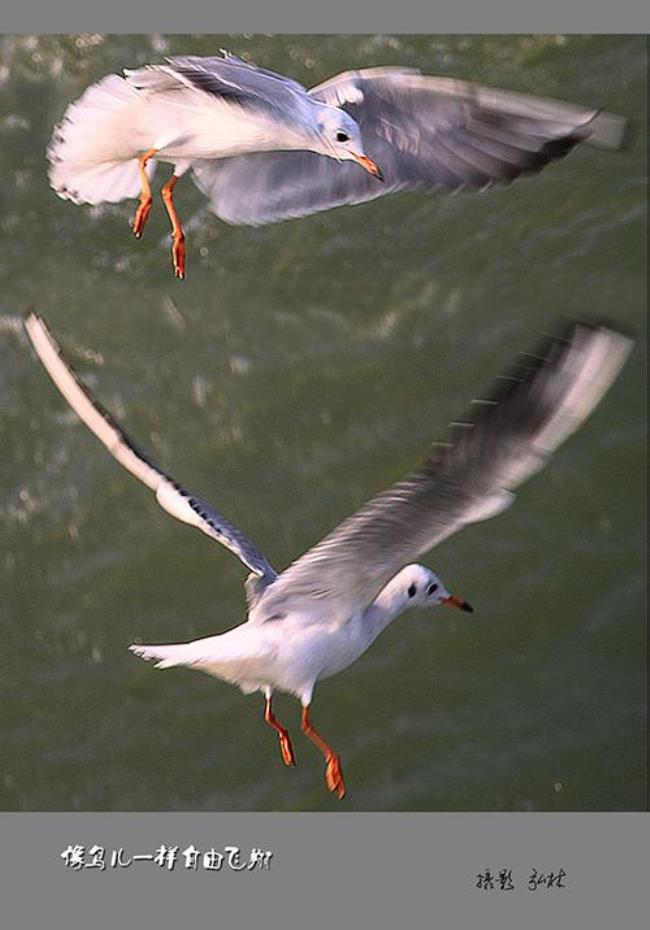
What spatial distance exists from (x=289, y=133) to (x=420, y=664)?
89.5 inches

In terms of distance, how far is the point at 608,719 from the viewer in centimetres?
538

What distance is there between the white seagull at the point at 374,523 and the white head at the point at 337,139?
1.76 feet

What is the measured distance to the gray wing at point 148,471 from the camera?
344 centimetres

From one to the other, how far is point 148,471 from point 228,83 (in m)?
0.63

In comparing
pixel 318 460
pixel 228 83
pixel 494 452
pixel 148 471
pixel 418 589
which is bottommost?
pixel 318 460

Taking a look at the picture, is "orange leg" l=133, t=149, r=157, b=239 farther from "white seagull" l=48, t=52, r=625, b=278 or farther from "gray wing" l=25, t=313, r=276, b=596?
"gray wing" l=25, t=313, r=276, b=596

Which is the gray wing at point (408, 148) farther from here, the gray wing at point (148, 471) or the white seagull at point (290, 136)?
the gray wing at point (148, 471)

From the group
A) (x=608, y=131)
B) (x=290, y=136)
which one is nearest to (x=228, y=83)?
(x=290, y=136)

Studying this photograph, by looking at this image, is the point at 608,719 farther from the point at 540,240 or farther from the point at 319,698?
the point at 540,240

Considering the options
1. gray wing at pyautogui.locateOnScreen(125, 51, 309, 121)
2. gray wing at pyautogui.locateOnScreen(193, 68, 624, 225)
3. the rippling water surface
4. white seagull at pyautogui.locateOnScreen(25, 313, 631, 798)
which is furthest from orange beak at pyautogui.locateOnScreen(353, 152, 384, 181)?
the rippling water surface

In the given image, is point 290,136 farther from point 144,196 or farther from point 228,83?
point 144,196

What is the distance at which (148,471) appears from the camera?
3.46 m

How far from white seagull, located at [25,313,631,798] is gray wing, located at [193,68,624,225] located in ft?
1.69

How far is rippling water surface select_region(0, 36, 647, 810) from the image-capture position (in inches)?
208
